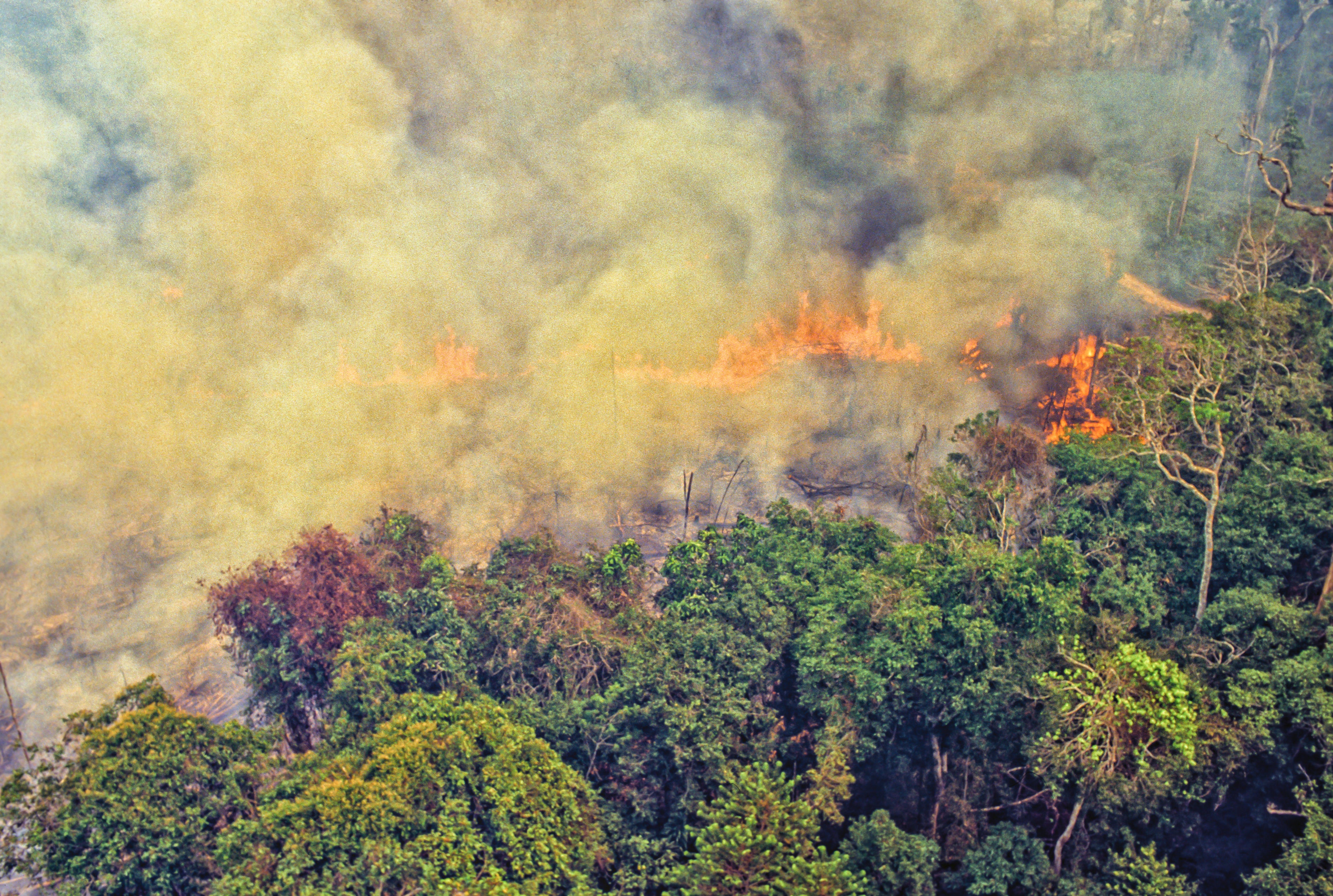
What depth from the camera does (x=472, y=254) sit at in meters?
39.3

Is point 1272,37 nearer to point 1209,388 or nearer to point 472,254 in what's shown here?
point 1209,388

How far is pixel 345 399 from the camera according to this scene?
37.9 m

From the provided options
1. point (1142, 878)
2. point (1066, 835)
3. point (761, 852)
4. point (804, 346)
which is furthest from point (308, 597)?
point (804, 346)

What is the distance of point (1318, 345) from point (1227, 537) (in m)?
7.54

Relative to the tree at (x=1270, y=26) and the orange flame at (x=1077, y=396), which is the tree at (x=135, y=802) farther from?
the tree at (x=1270, y=26)

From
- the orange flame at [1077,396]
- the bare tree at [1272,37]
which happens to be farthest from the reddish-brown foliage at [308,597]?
the bare tree at [1272,37]

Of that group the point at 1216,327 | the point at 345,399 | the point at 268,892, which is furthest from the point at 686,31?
the point at 268,892

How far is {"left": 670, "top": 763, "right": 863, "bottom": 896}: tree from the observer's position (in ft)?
64.3

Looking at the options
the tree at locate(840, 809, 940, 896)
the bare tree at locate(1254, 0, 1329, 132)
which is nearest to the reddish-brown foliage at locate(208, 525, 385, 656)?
the tree at locate(840, 809, 940, 896)

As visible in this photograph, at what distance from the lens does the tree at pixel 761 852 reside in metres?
19.6

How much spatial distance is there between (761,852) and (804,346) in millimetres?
23585

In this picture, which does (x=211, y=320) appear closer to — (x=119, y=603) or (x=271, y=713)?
(x=119, y=603)

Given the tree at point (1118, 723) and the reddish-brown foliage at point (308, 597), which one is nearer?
the tree at point (1118, 723)

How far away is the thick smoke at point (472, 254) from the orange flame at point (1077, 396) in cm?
112
